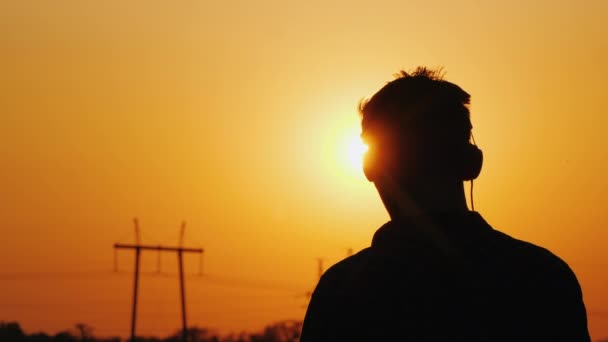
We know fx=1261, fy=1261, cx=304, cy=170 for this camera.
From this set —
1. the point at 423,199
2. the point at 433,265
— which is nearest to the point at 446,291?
the point at 433,265

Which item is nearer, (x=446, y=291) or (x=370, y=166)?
(x=446, y=291)

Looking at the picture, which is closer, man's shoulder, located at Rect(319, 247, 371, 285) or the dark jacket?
the dark jacket

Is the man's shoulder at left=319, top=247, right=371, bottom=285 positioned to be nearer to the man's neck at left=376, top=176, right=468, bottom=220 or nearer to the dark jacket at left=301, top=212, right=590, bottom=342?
the dark jacket at left=301, top=212, right=590, bottom=342

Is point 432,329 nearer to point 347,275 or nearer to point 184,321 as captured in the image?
point 347,275

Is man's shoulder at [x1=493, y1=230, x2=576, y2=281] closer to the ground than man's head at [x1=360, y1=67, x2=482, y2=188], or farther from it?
closer to the ground

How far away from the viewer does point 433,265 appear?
11.9 ft

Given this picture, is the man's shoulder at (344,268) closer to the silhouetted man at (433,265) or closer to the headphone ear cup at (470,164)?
the silhouetted man at (433,265)

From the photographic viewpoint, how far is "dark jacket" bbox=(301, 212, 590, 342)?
3.57 metres

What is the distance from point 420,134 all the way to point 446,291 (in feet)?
1.53

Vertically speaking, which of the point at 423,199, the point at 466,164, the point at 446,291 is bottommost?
the point at 446,291

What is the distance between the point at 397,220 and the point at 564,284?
53cm

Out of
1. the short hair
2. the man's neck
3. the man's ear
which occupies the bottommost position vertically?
the man's neck

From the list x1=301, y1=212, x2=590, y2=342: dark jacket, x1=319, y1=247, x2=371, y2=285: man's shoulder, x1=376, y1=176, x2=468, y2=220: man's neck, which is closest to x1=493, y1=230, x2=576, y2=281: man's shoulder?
x1=301, y1=212, x2=590, y2=342: dark jacket

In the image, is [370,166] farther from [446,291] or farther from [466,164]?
[446,291]
